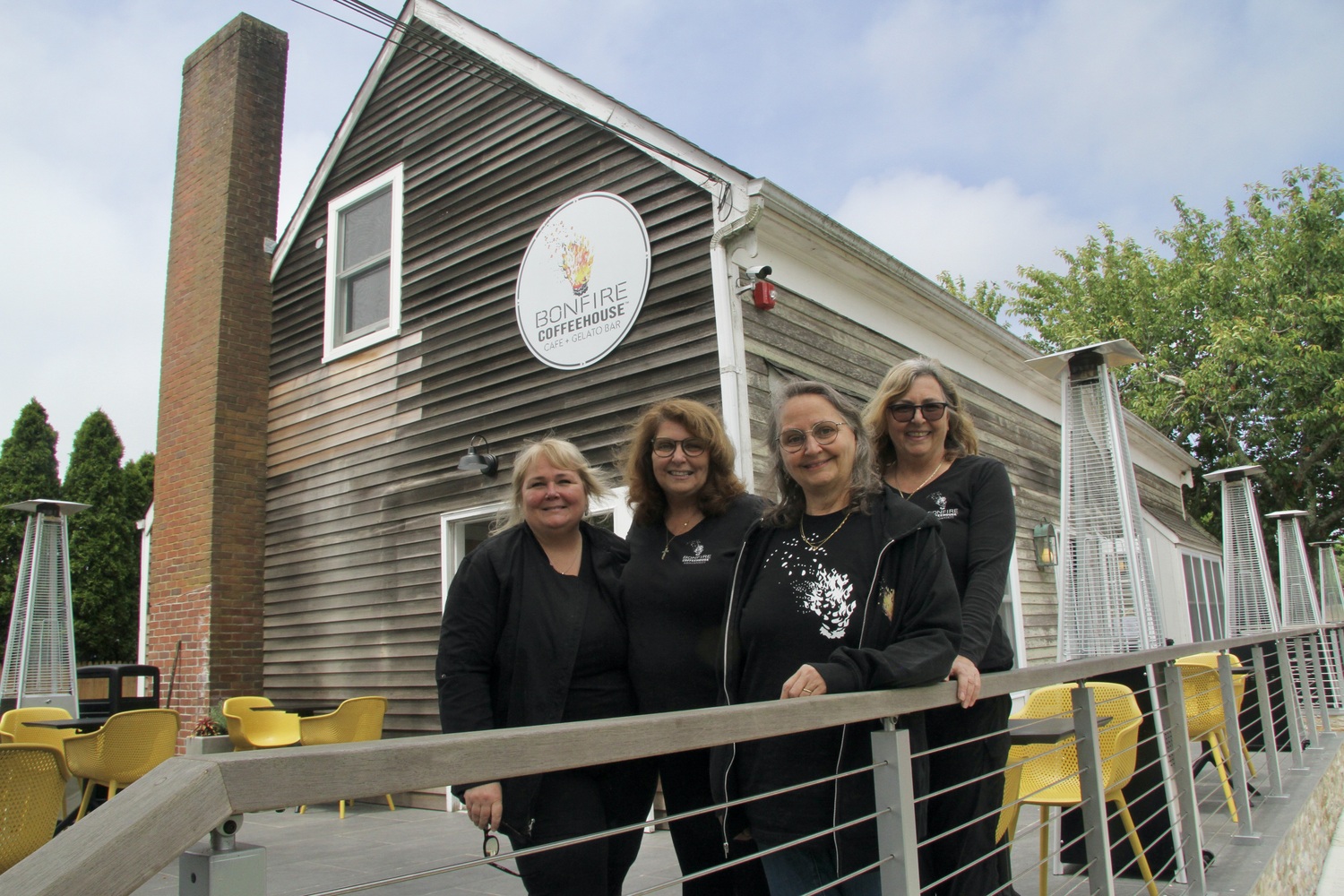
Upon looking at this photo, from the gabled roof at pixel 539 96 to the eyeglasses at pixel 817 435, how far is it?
3.56 m

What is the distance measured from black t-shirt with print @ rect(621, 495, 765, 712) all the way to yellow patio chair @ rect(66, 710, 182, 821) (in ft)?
13.6

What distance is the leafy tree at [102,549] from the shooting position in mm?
15484

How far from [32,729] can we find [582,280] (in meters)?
4.24

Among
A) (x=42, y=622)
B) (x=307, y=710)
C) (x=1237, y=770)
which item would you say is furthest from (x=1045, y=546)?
(x=42, y=622)

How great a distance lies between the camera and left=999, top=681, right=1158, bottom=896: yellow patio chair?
3033 mm

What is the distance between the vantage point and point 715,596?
2086 mm

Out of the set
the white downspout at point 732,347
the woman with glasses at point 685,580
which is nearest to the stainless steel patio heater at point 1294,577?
the white downspout at point 732,347

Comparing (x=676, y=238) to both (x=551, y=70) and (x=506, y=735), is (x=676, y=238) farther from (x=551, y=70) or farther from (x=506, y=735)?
(x=506, y=735)

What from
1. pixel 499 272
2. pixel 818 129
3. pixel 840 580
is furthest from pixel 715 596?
pixel 818 129

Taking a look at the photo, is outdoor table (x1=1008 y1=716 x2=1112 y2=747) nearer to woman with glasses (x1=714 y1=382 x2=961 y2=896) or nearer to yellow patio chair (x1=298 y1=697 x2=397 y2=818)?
woman with glasses (x1=714 y1=382 x2=961 y2=896)

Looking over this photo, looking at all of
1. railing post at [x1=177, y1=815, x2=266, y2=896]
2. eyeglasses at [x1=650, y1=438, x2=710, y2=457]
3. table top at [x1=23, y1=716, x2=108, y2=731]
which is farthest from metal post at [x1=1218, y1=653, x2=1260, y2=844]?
table top at [x1=23, y1=716, x2=108, y2=731]

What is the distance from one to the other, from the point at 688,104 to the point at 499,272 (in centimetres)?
386

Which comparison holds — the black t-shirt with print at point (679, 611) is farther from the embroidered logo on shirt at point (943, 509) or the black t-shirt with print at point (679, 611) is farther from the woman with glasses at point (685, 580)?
the embroidered logo on shirt at point (943, 509)

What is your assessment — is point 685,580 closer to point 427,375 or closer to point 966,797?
point 966,797
